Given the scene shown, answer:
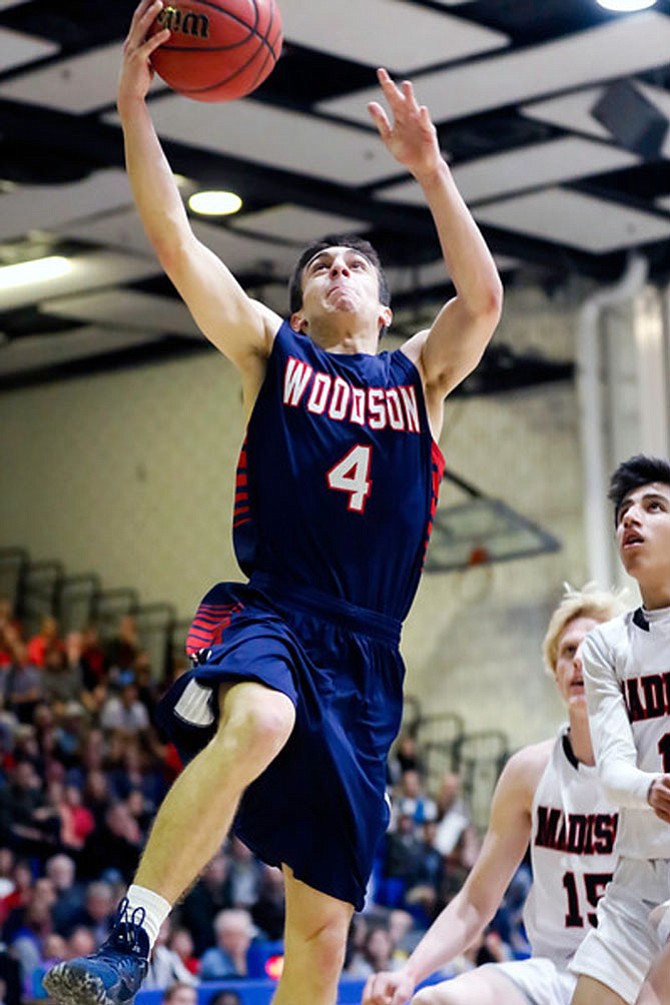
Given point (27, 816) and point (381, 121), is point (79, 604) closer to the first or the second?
point (27, 816)

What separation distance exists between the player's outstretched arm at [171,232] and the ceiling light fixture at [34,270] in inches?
446

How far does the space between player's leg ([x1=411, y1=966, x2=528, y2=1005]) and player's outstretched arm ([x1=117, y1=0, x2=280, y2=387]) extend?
186cm

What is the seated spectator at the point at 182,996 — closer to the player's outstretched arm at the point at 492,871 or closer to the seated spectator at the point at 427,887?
the player's outstretched arm at the point at 492,871

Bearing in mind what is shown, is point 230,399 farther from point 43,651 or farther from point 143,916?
point 143,916

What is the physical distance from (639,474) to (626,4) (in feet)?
20.4

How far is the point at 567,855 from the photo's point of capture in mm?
5559

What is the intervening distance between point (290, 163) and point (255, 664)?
9544 millimetres

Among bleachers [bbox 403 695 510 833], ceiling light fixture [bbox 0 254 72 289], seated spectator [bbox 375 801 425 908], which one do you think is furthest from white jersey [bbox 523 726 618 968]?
ceiling light fixture [bbox 0 254 72 289]

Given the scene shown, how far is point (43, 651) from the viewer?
56.4 feet

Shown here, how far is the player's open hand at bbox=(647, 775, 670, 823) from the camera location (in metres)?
4.33

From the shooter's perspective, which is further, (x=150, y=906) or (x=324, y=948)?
(x=324, y=948)

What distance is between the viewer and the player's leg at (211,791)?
3.94m

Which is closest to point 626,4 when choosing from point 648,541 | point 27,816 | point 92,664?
point 648,541

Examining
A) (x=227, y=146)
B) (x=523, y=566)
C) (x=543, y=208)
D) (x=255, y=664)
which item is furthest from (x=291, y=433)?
(x=523, y=566)
